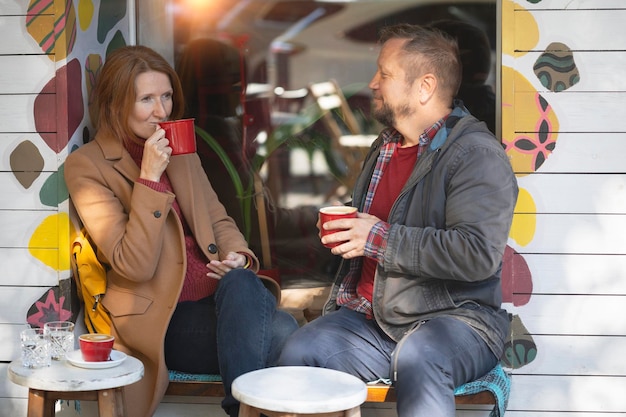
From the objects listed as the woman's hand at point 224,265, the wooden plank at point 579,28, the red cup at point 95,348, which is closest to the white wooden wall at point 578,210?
the wooden plank at point 579,28

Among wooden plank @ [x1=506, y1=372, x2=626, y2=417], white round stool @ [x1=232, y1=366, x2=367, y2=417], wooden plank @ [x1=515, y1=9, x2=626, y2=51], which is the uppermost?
wooden plank @ [x1=515, y1=9, x2=626, y2=51]

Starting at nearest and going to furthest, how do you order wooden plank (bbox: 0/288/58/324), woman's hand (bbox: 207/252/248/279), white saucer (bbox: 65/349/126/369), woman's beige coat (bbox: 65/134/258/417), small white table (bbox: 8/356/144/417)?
small white table (bbox: 8/356/144/417) < white saucer (bbox: 65/349/126/369) < woman's beige coat (bbox: 65/134/258/417) < woman's hand (bbox: 207/252/248/279) < wooden plank (bbox: 0/288/58/324)

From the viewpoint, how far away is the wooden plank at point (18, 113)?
11.4ft

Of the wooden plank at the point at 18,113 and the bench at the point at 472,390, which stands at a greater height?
the wooden plank at the point at 18,113

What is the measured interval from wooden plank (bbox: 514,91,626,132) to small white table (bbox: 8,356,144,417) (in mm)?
1599

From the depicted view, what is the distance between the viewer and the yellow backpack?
3.34 meters

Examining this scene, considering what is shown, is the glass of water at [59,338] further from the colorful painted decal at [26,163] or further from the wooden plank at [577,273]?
the wooden plank at [577,273]

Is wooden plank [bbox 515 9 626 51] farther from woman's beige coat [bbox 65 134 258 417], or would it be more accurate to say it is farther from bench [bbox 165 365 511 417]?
woman's beige coat [bbox 65 134 258 417]

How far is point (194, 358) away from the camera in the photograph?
3322mm

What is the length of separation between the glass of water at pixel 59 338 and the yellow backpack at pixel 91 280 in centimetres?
34

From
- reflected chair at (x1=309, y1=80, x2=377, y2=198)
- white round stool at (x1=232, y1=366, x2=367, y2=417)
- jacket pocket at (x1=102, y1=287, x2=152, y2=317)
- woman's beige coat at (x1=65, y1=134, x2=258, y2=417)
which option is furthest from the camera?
reflected chair at (x1=309, y1=80, x2=377, y2=198)

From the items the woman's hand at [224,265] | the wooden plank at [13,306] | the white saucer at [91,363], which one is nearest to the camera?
the white saucer at [91,363]

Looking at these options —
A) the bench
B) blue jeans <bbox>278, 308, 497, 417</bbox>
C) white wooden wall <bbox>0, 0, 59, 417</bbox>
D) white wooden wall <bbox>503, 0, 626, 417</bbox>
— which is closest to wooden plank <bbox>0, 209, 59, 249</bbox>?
white wooden wall <bbox>0, 0, 59, 417</bbox>

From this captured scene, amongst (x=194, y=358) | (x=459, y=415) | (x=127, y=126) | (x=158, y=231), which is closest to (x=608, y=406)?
(x=459, y=415)
